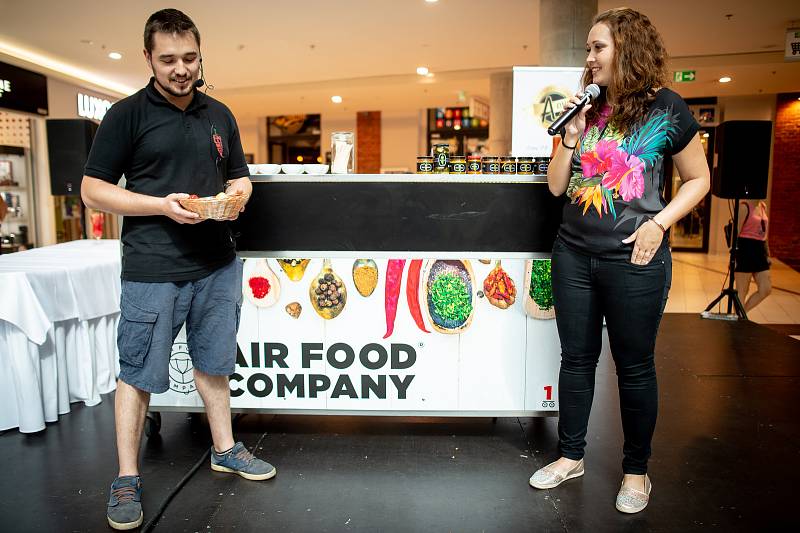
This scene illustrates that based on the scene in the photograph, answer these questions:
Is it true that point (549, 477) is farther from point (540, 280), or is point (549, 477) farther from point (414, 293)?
point (414, 293)

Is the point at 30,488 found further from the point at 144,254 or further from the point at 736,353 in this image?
the point at 736,353

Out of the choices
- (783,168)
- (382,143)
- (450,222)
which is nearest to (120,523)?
(450,222)

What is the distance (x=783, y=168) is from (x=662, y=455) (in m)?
11.1

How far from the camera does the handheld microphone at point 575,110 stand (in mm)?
1801

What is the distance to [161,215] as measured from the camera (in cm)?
189

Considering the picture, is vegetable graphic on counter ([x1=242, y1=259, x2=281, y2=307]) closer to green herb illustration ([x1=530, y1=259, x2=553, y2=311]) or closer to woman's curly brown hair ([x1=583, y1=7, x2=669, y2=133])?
green herb illustration ([x1=530, y1=259, x2=553, y2=311])

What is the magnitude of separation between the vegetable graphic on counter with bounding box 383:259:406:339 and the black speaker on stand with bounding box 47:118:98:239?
3.07 metres

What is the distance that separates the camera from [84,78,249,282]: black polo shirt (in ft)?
5.90

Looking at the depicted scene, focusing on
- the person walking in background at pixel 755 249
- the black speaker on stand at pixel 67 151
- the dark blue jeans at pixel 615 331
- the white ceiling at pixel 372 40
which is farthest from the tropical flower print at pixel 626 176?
the white ceiling at pixel 372 40

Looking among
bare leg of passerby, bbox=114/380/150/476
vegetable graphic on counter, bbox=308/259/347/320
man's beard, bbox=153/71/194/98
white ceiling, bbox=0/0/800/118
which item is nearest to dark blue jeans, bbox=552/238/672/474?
vegetable graphic on counter, bbox=308/259/347/320

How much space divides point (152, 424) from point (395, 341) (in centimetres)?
115

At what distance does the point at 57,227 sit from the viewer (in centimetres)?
960

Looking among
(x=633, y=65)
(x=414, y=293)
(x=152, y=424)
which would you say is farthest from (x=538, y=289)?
(x=152, y=424)

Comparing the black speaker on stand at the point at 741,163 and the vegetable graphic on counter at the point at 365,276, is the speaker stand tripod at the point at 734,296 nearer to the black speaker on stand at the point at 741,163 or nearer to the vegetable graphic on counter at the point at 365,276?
the black speaker on stand at the point at 741,163
